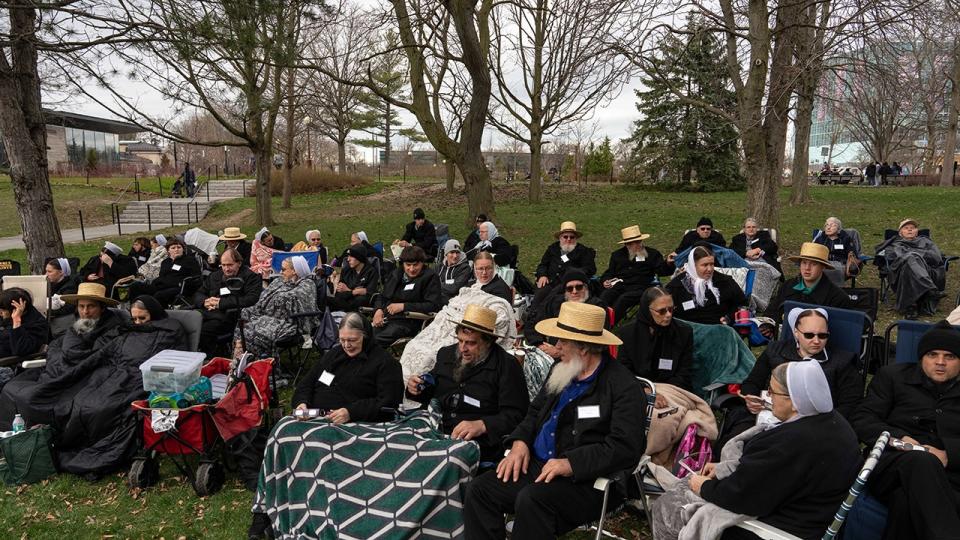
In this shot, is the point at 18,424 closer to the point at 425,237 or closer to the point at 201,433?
the point at 201,433

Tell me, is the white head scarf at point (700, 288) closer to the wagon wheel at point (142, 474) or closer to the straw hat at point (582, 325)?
the straw hat at point (582, 325)

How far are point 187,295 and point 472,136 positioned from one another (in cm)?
778

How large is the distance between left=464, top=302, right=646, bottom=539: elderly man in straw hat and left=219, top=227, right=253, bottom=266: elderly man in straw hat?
6824 mm

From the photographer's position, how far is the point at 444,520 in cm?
346

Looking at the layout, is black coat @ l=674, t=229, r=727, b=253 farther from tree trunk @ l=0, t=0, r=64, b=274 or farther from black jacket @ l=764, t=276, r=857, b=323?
tree trunk @ l=0, t=0, r=64, b=274

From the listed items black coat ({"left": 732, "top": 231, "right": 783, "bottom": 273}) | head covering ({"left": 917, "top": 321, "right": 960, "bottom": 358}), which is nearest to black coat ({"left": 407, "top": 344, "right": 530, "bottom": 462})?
head covering ({"left": 917, "top": 321, "right": 960, "bottom": 358})

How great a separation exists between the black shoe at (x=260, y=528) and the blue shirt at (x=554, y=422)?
1.71m

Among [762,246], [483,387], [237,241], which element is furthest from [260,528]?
[762,246]

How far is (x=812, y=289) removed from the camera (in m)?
5.61

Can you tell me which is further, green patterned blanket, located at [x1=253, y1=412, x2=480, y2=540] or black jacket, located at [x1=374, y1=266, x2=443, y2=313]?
black jacket, located at [x1=374, y1=266, x2=443, y2=313]

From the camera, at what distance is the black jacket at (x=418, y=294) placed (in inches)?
263

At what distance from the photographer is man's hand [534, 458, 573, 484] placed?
125 inches

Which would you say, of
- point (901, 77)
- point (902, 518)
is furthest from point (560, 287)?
point (901, 77)

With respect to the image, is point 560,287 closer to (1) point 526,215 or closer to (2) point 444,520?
(2) point 444,520
